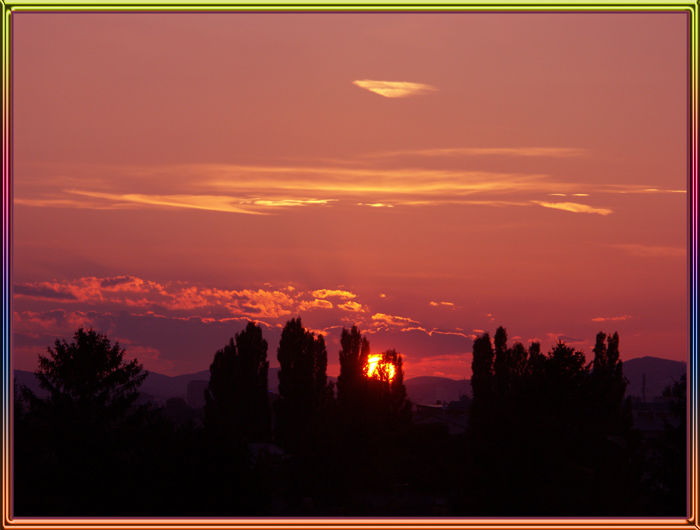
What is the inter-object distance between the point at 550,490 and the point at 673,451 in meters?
4.84

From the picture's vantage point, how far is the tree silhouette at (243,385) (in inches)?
2365

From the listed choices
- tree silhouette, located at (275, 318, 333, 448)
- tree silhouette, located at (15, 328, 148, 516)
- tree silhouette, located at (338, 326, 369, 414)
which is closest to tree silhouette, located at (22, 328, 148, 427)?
tree silhouette, located at (15, 328, 148, 516)

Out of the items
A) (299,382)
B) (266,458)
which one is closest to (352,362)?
(299,382)

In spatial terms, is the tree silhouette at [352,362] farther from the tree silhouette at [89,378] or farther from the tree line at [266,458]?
the tree silhouette at [89,378]

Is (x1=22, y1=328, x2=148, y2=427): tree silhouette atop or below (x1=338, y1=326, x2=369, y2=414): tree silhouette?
atop

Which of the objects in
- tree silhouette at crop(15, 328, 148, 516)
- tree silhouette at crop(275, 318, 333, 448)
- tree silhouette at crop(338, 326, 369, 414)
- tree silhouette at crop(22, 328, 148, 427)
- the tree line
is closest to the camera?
tree silhouette at crop(15, 328, 148, 516)

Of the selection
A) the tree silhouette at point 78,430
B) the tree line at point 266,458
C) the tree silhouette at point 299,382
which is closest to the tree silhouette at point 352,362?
the tree silhouette at point 299,382

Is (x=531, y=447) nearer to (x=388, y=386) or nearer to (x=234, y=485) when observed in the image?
(x=234, y=485)

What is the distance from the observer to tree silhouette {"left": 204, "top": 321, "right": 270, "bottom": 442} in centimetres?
6006

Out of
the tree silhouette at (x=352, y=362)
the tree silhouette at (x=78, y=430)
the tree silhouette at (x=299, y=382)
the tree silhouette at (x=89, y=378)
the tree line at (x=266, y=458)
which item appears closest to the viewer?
the tree silhouette at (x=78, y=430)

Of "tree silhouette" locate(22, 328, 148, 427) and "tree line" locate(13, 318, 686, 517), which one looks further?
"tree silhouette" locate(22, 328, 148, 427)

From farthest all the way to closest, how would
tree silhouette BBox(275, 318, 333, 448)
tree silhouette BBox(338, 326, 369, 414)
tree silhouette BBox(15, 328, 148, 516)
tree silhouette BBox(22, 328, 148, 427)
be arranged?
1. tree silhouette BBox(338, 326, 369, 414)
2. tree silhouette BBox(275, 318, 333, 448)
3. tree silhouette BBox(22, 328, 148, 427)
4. tree silhouette BBox(15, 328, 148, 516)

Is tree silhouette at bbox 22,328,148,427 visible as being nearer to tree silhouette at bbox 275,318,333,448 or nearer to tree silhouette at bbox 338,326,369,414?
tree silhouette at bbox 275,318,333,448

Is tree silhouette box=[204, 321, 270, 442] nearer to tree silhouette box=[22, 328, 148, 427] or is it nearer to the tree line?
the tree line
